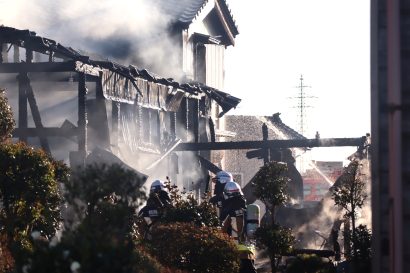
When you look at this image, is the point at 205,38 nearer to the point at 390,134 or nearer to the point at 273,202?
the point at 273,202

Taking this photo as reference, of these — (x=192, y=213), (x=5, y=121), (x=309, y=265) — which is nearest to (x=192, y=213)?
(x=192, y=213)

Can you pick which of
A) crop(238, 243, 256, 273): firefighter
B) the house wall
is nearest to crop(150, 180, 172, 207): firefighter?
crop(238, 243, 256, 273): firefighter

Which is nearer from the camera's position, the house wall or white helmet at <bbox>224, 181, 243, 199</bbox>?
the house wall

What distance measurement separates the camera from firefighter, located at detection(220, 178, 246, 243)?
20562mm

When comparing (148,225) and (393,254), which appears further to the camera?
(148,225)

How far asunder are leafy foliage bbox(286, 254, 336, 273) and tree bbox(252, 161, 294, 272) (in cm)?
172

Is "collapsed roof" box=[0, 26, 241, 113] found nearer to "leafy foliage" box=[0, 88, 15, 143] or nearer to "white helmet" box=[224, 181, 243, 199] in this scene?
"white helmet" box=[224, 181, 243, 199]

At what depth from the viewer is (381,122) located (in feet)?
30.8

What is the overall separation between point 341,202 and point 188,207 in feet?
9.64

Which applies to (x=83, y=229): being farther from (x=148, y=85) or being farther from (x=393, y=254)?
(x=148, y=85)

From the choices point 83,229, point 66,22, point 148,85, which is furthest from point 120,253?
point 66,22

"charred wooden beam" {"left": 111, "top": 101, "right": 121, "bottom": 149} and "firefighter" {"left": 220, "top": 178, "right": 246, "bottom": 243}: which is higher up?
"charred wooden beam" {"left": 111, "top": 101, "right": 121, "bottom": 149}

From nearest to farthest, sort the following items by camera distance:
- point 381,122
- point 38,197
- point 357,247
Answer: point 381,122 → point 38,197 → point 357,247

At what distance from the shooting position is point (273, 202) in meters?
19.1
